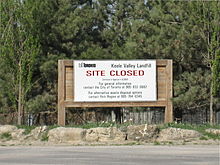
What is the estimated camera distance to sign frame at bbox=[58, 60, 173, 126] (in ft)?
79.9

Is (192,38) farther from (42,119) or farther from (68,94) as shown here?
(42,119)

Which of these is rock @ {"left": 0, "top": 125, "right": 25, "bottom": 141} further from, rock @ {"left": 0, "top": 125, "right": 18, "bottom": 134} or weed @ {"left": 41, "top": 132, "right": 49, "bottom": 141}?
weed @ {"left": 41, "top": 132, "right": 49, "bottom": 141}

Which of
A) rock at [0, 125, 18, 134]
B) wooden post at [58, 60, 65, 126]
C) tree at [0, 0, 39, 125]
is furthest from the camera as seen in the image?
tree at [0, 0, 39, 125]

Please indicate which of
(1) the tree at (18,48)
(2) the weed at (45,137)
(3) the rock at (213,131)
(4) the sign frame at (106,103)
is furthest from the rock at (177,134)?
(1) the tree at (18,48)

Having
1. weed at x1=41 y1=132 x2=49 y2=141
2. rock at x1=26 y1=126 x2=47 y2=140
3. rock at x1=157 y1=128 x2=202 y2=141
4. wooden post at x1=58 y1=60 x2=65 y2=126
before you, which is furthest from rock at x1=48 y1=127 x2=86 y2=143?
rock at x1=157 y1=128 x2=202 y2=141

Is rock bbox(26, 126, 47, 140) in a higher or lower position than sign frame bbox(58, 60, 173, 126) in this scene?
lower

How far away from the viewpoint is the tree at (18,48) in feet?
89.4

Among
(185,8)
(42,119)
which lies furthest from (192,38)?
(42,119)

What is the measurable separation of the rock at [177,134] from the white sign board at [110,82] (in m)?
2.80

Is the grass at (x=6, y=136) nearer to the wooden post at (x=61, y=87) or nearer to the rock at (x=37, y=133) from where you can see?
the rock at (x=37, y=133)

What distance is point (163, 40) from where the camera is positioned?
29844 millimetres

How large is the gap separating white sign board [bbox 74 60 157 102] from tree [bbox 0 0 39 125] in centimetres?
370

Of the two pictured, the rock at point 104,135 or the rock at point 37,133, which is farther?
the rock at point 37,133

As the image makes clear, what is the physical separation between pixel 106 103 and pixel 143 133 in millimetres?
3107
